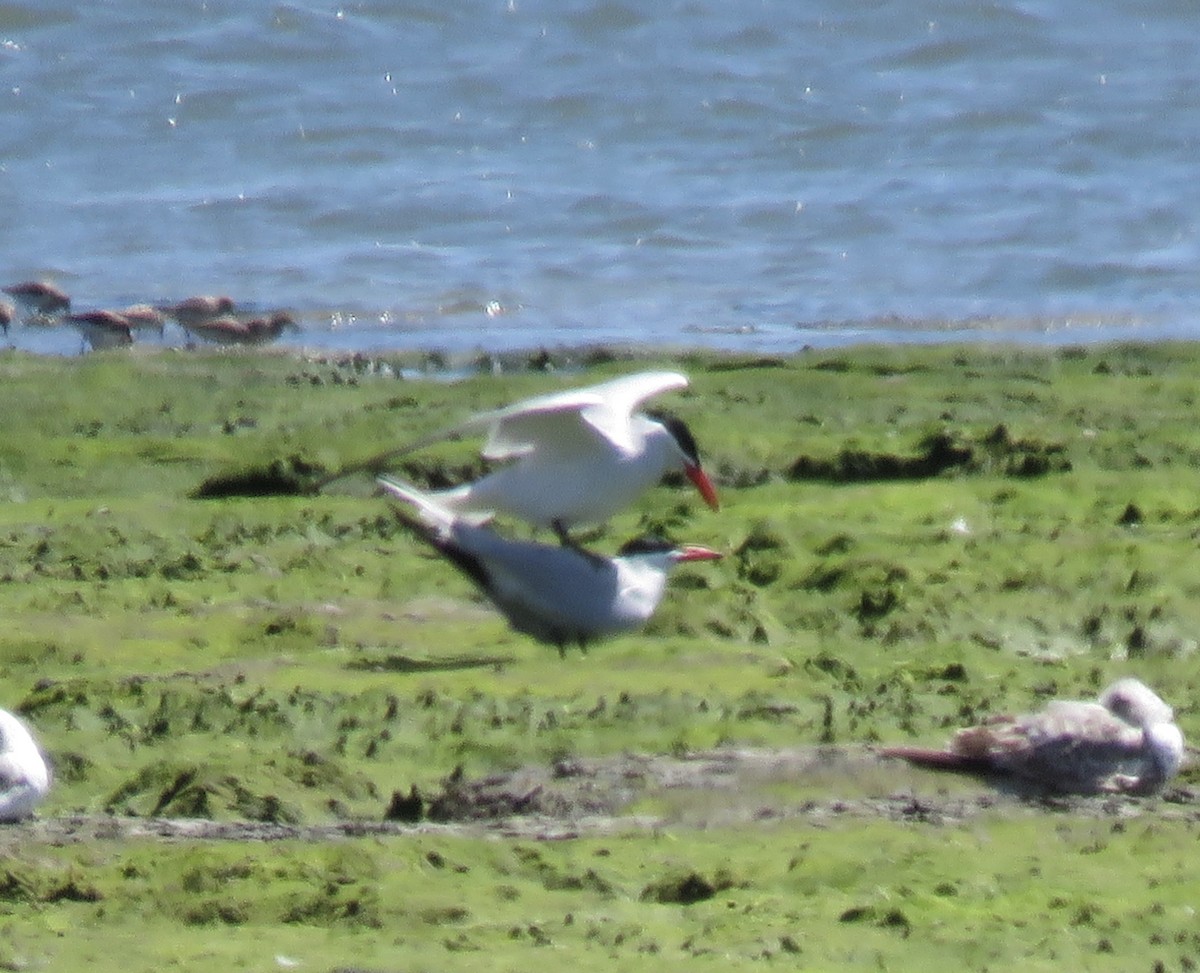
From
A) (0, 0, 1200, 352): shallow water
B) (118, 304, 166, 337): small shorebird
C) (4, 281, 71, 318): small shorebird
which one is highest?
(118, 304, 166, 337): small shorebird

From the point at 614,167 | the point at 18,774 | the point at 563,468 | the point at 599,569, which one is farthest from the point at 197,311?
the point at 18,774

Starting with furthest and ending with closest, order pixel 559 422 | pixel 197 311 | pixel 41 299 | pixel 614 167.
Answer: pixel 614 167
pixel 41 299
pixel 197 311
pixel 559 422

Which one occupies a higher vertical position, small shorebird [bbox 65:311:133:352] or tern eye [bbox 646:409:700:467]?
tern eye [bbox 646:409:700:467]

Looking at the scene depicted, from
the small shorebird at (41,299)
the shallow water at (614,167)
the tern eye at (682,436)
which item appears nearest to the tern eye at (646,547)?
the tern eye at (682,436)

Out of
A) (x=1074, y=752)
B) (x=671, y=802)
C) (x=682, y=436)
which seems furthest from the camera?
(x=682, y=436)

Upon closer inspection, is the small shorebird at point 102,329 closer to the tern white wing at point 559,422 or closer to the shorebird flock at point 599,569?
the shorebird flock at point 599,569

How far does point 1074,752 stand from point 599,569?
6.48ft

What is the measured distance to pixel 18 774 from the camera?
559 centimetres

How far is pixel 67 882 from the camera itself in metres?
4.94

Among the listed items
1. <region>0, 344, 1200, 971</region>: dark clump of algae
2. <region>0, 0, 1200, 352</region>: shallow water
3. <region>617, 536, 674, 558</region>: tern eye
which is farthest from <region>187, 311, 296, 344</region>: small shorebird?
<region>617, 536, 674, 558</region>: tern eye

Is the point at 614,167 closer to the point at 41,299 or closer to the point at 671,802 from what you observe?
the point at 41,299

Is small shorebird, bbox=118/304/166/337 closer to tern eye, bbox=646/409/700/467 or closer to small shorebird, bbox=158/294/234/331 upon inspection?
small shorebird, bbox=158/294/234/331

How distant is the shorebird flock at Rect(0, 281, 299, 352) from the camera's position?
15.2 meters

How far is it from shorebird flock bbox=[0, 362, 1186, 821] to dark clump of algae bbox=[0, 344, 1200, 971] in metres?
0.11
